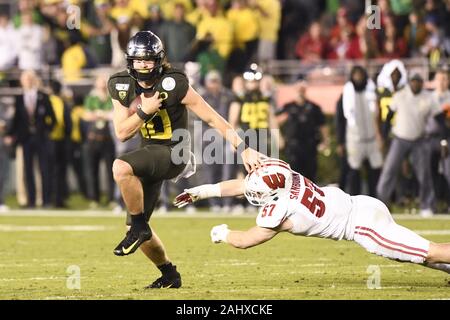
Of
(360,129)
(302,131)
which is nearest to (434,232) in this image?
(360,129)

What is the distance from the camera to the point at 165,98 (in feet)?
27.8

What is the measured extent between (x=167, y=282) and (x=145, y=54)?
5.39 ft

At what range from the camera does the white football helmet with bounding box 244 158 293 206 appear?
805 centimetres

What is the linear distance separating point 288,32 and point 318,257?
8.57m

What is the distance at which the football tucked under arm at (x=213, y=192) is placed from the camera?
837 centimetres

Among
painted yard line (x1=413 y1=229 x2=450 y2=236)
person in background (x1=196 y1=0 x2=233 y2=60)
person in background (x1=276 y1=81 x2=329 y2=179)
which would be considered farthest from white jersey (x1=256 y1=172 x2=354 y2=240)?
person in background (x1=196 y1=0 x2=233 y2=60)

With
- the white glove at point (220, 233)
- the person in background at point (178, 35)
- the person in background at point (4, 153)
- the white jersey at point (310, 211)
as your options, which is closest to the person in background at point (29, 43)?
the person in background at point (4, 153)

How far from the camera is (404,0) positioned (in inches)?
718

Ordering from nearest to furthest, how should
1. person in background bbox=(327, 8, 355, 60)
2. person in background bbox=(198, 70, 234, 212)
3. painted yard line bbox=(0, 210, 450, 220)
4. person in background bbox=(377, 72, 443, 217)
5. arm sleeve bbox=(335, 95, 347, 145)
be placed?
painted yard line bbox=(0, 210, 450, 220), person in background bbox=(377, 72, 443, 217), arm sleeve bbox=(335, 95, 347, 145), person in background bbox=(198, 70, 234, 212), person in background bbox=(327, 8, 355, 60)

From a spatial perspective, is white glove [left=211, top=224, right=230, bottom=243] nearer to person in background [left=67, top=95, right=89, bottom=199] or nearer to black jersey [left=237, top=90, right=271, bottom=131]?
black jersey [left=237, top=90, right=271, bottom=131]

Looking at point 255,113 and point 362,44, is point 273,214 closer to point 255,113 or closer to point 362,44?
point 255,113

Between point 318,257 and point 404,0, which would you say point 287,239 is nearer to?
point 318,257

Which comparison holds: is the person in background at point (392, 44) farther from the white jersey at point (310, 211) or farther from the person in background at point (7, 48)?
the white jersey at point (310, 211)
